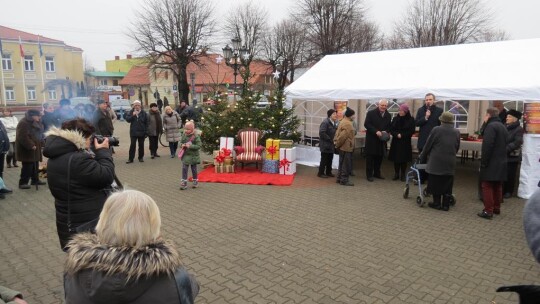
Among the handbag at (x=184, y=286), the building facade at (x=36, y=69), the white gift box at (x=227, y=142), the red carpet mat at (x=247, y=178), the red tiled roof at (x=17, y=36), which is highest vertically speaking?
the red tiled roof at (x=17, y=36)

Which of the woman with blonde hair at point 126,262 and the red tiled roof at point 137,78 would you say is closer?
the woman with blonde hair at point 126,262

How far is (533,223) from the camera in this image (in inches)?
61.6

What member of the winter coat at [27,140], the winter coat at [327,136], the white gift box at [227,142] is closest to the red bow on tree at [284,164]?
the winter coat at [327,136]

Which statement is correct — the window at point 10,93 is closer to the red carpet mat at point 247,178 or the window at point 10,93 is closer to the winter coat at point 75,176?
the red carpet mat at point 247,178

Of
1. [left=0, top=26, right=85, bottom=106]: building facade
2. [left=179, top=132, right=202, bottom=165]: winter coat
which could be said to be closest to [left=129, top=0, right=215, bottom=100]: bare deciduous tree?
[left=0, top=26, right=85, bottom=106]: building facade

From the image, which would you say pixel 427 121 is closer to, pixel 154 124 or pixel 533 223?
pixel 533 223

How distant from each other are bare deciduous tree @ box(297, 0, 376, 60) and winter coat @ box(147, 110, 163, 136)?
22378 mm

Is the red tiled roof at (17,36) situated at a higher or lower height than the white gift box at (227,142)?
higher

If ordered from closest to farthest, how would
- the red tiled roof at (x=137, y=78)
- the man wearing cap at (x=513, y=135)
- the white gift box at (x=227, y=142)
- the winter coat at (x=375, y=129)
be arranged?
1. the man wearing cap at (x=513, y=135)
2. the winter coat at (x=375, y=129)
3. the white gift box at (x=227, y=142)
4. the red tiled roof at (x=137, y=78)

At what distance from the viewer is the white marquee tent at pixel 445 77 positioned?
24.7 ft

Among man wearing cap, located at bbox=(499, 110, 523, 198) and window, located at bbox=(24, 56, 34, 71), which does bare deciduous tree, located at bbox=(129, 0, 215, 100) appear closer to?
window, located at bbox=(24, 56, 34, 71)

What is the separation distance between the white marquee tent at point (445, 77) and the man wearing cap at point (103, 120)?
5.03 m

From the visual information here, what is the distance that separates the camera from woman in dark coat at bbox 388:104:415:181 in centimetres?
895

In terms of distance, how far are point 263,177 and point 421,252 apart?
4.99m
